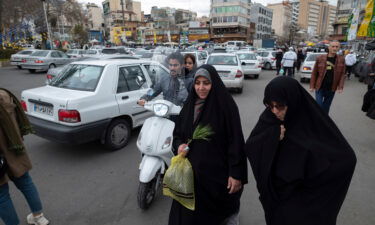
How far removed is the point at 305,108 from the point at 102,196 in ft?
9.56

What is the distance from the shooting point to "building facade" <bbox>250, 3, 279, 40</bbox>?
297ft

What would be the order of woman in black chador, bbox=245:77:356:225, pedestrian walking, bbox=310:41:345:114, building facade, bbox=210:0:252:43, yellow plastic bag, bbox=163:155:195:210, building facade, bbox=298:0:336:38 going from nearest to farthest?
woman in black chador, bbox=245:77:356:225 → yellow plastic bag, bbox=163:155:195:210 → pedestrian walking, bbox=310:41:345:114 → building facade, bbox=210:0:252:43 → building facade, bbox=298:0:336:38

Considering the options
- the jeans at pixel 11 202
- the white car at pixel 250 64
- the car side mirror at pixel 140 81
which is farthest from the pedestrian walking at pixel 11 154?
the white car at pixel 250 64

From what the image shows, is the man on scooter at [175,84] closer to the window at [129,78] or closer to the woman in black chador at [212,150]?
the window at [129,78]

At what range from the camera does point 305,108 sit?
1.59m

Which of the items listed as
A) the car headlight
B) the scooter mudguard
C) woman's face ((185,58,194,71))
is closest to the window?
woman's face ((185,58,194,71))

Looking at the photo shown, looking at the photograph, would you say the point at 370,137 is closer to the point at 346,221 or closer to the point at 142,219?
the point at 346,221

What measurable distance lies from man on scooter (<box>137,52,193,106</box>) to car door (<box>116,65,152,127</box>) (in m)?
0.96

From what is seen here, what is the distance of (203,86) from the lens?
2012 millimetres

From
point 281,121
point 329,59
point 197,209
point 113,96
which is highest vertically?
point 329,59

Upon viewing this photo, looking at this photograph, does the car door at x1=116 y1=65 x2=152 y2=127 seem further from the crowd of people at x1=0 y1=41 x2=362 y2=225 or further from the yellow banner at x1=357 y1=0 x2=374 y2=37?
the yellow banner at x1=357 y1=0 x2=374 y2=37

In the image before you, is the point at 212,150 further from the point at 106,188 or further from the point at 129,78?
the point at 129,78

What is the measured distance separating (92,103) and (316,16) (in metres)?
175

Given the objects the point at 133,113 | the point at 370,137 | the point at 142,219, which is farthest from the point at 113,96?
the point at 370,137
